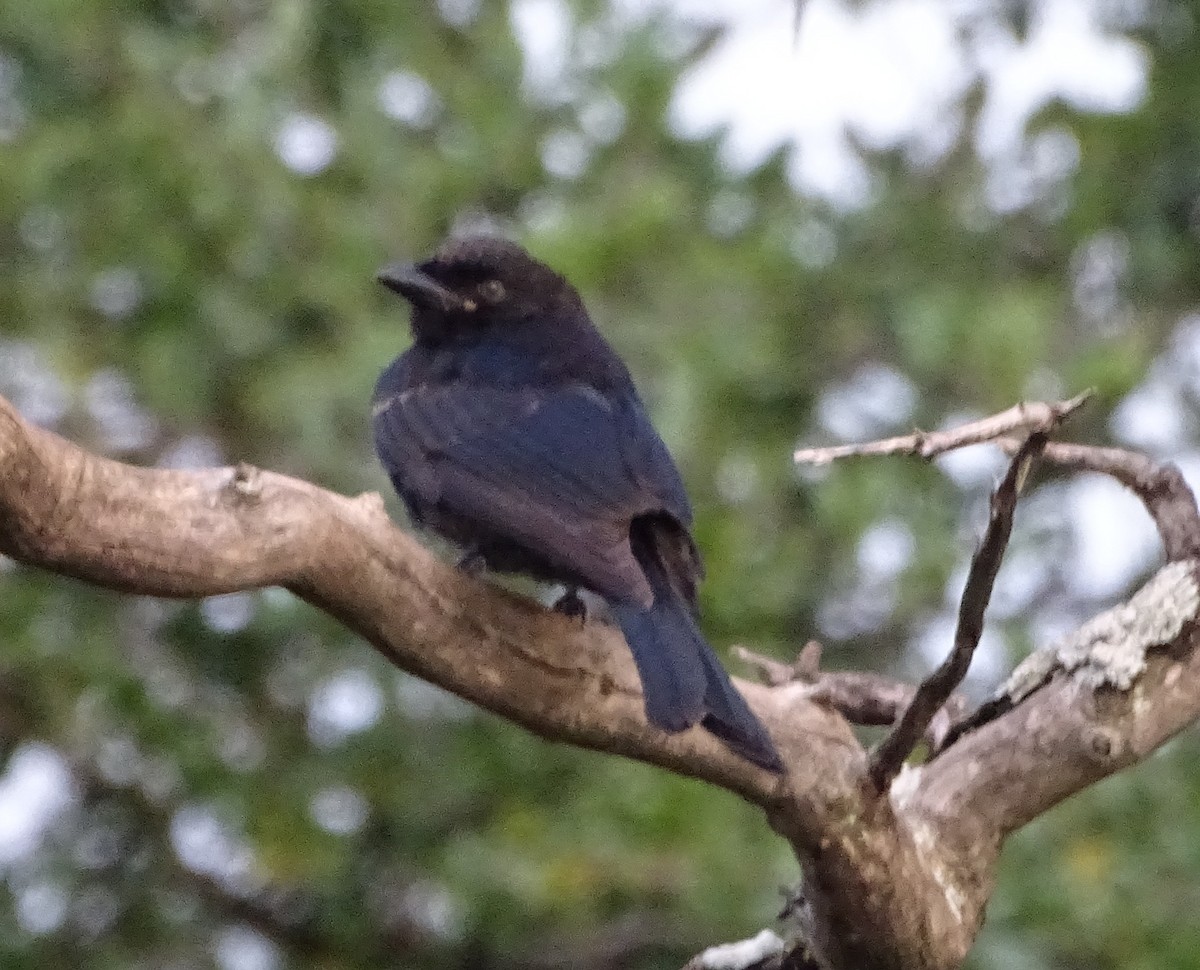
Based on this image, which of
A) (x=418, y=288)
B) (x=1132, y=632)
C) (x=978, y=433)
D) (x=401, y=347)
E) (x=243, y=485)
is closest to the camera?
(x=243, y=485)

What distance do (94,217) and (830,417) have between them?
5.67ft

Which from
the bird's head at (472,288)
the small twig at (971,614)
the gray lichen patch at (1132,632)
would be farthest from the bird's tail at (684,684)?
the bird's head at (472,288)

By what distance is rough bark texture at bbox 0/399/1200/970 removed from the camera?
6.17 ft

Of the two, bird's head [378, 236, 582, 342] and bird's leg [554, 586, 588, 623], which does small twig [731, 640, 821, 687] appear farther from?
bird's head [378, 236, 582, 342]

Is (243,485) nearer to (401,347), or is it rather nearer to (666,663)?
(666,663)

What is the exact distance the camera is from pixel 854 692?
8.31ft

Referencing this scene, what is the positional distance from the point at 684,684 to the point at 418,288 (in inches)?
41.2

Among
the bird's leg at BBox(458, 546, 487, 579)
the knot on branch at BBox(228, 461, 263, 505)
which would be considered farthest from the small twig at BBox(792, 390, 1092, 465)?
the bird's leg at BBox(458, 546, 487, 579)

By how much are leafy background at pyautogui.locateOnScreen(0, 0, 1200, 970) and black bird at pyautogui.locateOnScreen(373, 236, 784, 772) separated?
578mm

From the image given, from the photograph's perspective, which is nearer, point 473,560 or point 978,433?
point 978,433

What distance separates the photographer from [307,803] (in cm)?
375

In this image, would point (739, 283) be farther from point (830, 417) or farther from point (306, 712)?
point (306, 712)

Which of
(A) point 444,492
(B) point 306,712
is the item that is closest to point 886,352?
(B) point 306,712

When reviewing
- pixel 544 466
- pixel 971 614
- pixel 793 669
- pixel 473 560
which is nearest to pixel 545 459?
pixel 544 466
